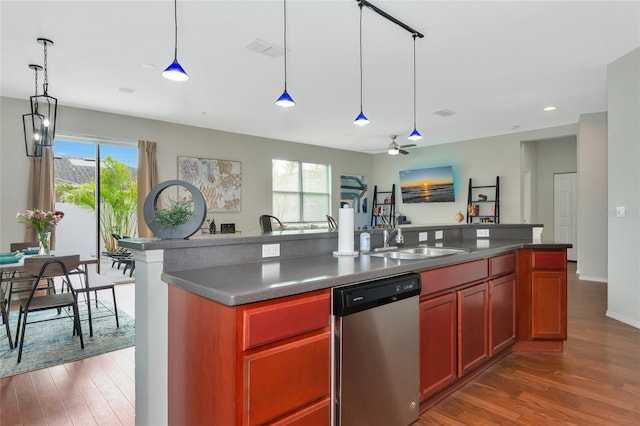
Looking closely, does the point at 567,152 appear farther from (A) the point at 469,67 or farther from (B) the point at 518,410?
(B) the point at 518,410

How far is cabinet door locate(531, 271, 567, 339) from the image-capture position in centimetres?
311

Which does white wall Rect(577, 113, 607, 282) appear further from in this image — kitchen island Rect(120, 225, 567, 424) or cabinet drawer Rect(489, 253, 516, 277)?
kitchen island Rect(120, 225, 567, 424)

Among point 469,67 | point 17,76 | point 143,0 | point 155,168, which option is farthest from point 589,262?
point 17,76

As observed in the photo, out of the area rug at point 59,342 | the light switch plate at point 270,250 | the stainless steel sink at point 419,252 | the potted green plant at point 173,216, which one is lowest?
the area rug at point 59,342

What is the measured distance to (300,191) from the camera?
28.9ft

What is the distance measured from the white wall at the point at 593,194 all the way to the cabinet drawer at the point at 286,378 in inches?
248

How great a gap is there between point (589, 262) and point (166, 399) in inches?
272

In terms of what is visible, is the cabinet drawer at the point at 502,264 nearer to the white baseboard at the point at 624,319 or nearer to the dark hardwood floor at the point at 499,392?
the dark hardwood floor at the point at 499,392

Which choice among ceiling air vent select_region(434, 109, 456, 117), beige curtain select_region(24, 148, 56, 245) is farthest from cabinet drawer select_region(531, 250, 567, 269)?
beige curtain select_region(24, 148, 56, 245)

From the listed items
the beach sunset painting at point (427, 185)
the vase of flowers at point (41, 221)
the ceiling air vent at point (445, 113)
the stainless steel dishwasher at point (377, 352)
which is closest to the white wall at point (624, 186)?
the ceiling air vent at point (445, 113)

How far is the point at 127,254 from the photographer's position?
20.8 feet

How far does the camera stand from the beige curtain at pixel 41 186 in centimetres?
520

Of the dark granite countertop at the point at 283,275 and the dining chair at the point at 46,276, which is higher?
the dark granite countertop at the point at 283,275

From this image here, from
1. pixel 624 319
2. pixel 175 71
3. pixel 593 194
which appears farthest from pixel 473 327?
pixel 593 194
